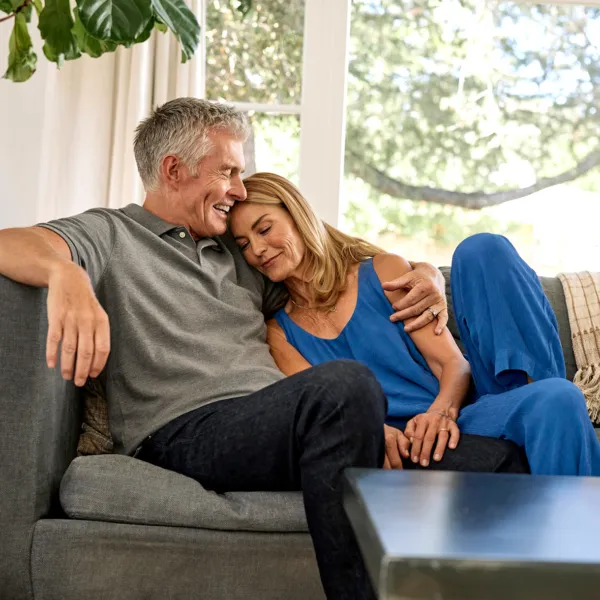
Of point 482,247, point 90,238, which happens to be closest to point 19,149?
point 90,238

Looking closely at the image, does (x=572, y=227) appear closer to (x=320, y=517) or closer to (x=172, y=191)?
(x=172, y=191)

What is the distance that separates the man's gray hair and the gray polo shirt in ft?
0.64

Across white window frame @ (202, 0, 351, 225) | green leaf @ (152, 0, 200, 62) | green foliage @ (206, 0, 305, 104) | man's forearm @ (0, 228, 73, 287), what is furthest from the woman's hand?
green foliage @ (206, 0, 305, 104)

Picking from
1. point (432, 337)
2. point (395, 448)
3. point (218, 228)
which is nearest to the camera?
point (395, 448)

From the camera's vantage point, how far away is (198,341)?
6.37 ft

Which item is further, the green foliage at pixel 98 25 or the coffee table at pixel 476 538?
the green foliage at pixel 98 25

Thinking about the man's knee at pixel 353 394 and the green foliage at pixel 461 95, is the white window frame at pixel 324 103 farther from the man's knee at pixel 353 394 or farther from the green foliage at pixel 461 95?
the man's knee at pixel 353 394

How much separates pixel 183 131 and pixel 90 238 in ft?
1.60

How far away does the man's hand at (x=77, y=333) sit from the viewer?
1.44 meters

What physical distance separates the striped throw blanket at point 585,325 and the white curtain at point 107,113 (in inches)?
60.9

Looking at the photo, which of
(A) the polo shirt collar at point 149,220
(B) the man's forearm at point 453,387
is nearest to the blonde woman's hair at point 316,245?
(A) the polo shirt collar at point 149,220

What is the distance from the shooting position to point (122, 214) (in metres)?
2.09

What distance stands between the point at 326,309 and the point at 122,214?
1.79 feet

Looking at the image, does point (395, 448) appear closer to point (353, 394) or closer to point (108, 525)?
point (353, 394)
